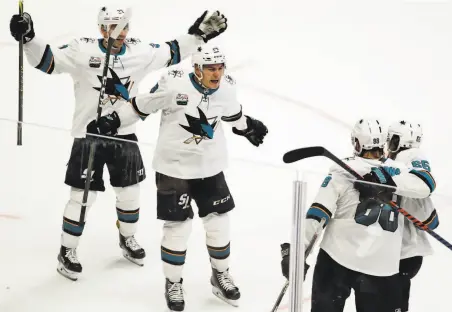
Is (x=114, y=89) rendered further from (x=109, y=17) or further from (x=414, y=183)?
(x=414, y=183)

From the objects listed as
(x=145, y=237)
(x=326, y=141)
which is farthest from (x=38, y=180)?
(x=326, y=141)

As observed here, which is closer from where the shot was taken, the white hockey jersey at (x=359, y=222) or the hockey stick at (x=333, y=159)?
the hockey stick at (x=333, y=159)

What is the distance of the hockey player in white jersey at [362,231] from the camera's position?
100.0 inches

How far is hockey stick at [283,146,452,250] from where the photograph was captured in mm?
2412

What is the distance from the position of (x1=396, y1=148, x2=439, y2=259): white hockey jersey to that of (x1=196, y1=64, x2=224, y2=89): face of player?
0.64m

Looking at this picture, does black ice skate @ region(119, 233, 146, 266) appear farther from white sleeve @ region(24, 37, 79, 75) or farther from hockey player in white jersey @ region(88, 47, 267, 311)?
white sleeve @ region(24, 37, 79, 75)

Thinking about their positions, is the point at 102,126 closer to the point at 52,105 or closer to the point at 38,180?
the point at 38,180

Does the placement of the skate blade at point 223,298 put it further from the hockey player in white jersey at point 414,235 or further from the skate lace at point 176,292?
the hockey player in white jersey at point 414,235

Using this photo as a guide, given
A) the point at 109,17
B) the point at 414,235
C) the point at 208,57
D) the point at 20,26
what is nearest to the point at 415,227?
the point at 414,235

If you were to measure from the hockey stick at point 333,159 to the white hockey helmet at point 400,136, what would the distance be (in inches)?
17.2

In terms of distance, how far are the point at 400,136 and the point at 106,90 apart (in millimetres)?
964

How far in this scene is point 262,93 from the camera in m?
4.72

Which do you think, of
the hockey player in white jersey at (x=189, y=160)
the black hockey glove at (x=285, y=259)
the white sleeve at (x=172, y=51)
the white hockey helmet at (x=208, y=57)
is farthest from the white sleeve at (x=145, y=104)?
the black hockey glove at (x=285, y=259)

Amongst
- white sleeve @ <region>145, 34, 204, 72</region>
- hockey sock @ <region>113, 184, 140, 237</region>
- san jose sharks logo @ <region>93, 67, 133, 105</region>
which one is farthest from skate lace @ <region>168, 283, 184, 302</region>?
white sleeve @ <region>145, 34, 204, 72</region>
